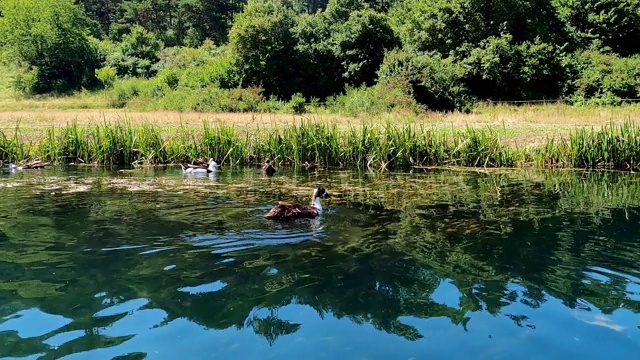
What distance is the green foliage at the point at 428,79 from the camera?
1497 inches

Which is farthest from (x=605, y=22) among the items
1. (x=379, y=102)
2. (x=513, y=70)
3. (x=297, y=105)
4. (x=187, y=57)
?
(x=187, y=57)

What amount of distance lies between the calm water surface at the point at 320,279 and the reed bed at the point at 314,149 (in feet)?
22.6

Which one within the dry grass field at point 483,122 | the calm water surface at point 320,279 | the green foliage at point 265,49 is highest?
the green foliage at point 265,49

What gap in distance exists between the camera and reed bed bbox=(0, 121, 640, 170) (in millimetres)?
19094

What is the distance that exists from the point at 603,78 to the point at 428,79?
45.5 feet

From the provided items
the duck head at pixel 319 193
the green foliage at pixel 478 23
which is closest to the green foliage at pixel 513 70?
the green foliage at pixel 478 23

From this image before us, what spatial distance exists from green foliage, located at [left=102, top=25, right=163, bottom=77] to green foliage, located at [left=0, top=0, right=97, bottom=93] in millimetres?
2598

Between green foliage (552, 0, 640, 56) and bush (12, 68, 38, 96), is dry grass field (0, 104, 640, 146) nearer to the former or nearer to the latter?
green foliage (552, 0, 640, 56)

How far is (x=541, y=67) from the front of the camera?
4316cm

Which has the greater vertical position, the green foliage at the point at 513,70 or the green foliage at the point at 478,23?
the green foliage at the point at 478,23

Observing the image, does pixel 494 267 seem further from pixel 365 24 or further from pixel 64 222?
pixel 365 24

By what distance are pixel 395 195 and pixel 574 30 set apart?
4158 centimetres

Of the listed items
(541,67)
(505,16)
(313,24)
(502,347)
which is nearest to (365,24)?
(313,24)

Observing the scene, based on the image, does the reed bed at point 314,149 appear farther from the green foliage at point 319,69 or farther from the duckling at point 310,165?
the green foliage at point 319,69
